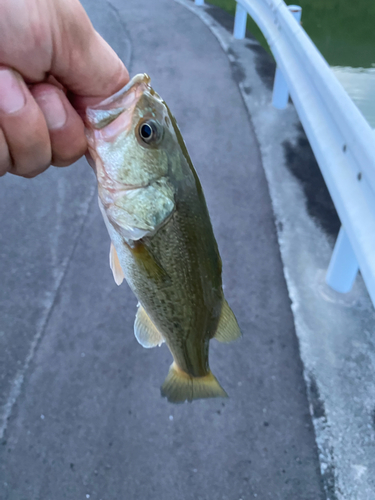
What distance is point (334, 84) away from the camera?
2377 mm

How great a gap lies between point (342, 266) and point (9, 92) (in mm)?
2286

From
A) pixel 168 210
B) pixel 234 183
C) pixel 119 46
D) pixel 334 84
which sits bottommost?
pixel 234 183

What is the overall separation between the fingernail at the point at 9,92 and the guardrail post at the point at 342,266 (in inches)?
79.1

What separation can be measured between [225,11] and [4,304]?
27.6ft

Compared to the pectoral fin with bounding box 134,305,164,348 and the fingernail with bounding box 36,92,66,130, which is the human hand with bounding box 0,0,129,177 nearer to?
the fingernail with bounding box 36,92,66,130

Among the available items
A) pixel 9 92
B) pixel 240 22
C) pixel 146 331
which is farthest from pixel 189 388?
pixel 240 22

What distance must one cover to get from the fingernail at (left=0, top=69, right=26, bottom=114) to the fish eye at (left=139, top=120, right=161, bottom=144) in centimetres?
45

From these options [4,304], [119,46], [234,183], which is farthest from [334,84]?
[119,46]

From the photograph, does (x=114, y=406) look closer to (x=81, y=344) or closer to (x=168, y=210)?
(x=81, y=344)

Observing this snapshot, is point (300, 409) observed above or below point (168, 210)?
below

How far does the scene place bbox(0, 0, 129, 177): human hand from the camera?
1157 millimetres

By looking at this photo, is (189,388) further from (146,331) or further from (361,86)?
(361,86)

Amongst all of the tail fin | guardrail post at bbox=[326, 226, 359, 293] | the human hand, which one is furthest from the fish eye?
guardrail post at bbox=[326, 226, 359, 293]

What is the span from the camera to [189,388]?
1867 mm
